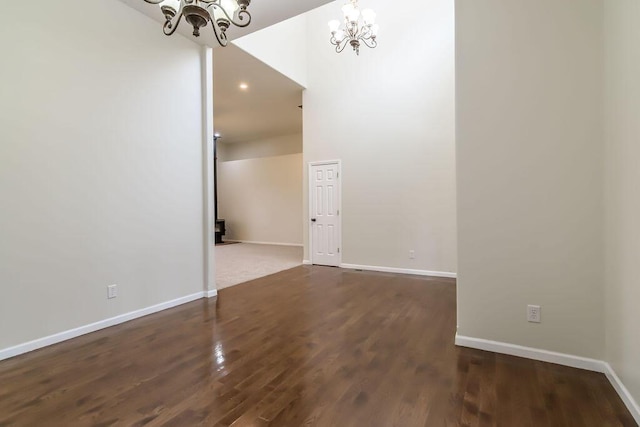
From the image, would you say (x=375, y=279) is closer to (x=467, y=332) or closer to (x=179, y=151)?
(x=467, y=332)

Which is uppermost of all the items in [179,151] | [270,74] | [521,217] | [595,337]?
[270,74]

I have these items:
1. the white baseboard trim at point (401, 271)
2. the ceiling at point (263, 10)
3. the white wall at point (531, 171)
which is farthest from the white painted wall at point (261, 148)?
the white wall at point (531, 171)

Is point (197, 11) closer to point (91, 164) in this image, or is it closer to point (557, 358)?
point (91, 164)

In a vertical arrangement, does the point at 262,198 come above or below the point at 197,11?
below

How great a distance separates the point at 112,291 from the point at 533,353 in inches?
148

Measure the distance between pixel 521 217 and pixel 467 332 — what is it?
102 centimetres

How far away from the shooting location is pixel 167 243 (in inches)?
138

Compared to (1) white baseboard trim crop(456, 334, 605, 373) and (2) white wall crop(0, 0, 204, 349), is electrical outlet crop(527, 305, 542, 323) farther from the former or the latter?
(2) white wall crop(0, 0, 204, 349)

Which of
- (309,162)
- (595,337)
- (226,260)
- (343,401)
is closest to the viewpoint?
(343,401)

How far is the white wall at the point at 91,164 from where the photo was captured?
2.36 metres

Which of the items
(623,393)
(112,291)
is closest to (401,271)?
(623,393)

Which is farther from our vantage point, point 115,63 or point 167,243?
point 167,243

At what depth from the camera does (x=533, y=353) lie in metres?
2.26

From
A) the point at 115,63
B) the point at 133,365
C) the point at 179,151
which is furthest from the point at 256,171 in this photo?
the point at 133,365
